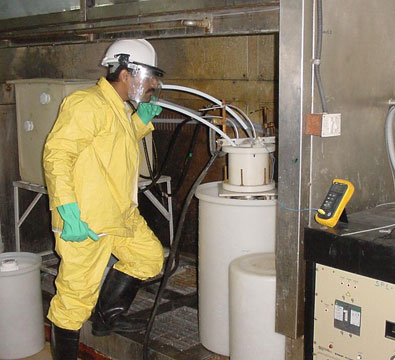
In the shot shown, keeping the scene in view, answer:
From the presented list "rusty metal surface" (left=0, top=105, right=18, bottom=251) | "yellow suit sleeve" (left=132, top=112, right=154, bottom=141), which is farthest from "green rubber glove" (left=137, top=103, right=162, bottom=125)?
"rusty metal surface" (left=0, top=105, right=18, bottom=251)

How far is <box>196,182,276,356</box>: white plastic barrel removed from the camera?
8.36 ft

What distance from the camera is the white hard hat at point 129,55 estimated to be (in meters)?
2.78

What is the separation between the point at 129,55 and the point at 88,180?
0.65 m

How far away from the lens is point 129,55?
2787 millimetres

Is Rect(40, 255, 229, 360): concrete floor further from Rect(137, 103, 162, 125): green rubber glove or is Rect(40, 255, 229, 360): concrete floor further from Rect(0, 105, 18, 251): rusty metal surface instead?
Rect(137, 103, 162, 125): green rubber glove

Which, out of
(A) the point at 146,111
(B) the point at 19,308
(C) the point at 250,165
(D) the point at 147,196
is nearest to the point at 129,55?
(A) the point at 146,111

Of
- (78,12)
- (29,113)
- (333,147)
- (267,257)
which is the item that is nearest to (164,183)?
(29,113)

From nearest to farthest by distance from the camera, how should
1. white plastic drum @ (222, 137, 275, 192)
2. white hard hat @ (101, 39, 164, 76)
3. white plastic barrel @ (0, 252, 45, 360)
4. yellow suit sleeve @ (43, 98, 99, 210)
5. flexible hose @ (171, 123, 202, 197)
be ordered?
yellow suit sleeve @ (43, 98, 99, 210)
white plastic drum @ (222, 137, 275, 192)
white hard hat @ (101, 39, 164, 76)
white plastic barrel @ (0, 252, 45, 360)
flexible hose @ (171, 123, 202, 197)

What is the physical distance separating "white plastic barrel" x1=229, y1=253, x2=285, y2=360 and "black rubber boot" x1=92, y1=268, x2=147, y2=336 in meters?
0.79

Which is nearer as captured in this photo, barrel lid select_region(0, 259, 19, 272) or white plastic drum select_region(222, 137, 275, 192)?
white plastic drum select_region(222, 137, 275, 192)

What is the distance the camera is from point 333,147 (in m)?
2.05

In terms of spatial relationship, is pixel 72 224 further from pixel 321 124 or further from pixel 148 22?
pixel 321 124

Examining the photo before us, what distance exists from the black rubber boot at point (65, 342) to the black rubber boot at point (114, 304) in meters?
0.25

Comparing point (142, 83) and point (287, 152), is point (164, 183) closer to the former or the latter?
point (142, 83)
